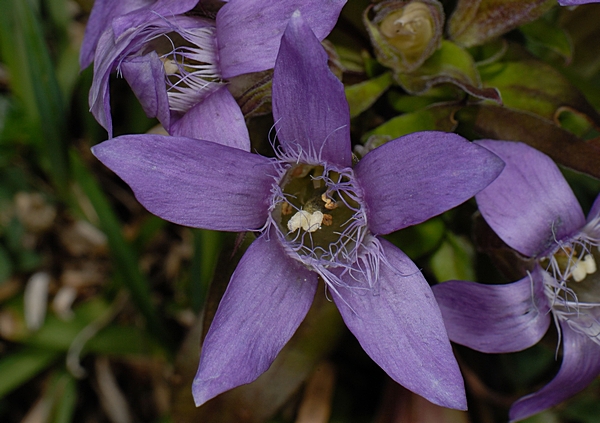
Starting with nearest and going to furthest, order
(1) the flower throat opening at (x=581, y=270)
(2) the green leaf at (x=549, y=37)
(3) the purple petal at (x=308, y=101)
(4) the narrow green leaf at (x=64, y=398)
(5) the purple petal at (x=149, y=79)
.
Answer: (3) the purple petal at (x=308, y=101) < (5) the purple petal at (x=149, y=79) < (1) the flower throat opening at (x=581, y=270) < (2) the green leaf at (x=549, y=37) < (4) the narrow green leaf at (x=64, y=398)

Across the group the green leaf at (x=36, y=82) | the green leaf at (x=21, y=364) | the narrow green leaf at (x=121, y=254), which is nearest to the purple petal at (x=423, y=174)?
the narrow green leaf at (x=121, y=254)

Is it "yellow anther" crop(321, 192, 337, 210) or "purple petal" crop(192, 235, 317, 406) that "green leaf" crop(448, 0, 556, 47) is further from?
"purple petal" crop(192, 235, 317, 406)

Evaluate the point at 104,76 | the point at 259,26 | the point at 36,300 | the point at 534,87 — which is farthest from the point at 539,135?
the point at 36,300

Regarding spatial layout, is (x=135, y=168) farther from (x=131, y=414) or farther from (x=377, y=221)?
(x=131, y=414)

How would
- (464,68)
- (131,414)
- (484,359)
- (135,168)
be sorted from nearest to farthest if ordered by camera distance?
(135,168) < (464,68) < (484,359) < (131,414)

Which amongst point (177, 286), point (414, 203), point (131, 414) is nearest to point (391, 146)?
point (414, 203)

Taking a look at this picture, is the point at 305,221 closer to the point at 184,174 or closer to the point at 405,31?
the point at 184,174

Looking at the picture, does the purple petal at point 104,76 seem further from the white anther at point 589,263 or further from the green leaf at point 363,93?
the white anther at point 589,263
